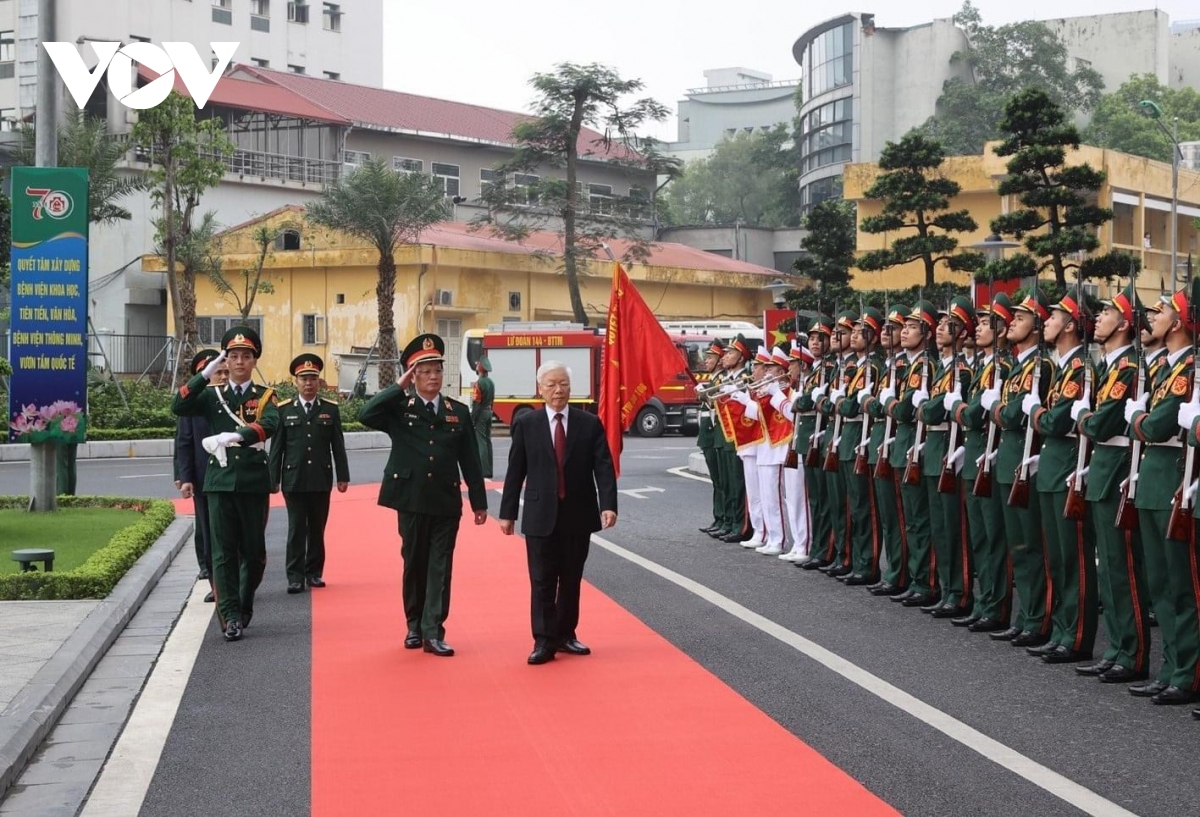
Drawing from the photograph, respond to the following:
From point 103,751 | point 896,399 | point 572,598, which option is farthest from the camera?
point 896,399

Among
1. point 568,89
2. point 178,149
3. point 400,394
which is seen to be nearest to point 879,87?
point 568,89

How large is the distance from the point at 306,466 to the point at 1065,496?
18.8 feet

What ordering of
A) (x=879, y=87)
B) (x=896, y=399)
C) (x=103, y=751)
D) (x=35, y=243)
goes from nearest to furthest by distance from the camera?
(x=103, y=751) < (x=896, y=399) < (x=35, y=243) < (x=879, y=87)

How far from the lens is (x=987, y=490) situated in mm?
10133

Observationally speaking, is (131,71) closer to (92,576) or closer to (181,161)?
(181,161)

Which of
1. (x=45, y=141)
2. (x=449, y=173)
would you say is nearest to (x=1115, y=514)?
(x=45, y=141)

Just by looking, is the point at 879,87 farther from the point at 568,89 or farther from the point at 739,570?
the point at 739,570

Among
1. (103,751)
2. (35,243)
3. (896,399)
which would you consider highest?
(35,243)

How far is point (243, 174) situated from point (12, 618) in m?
41.5

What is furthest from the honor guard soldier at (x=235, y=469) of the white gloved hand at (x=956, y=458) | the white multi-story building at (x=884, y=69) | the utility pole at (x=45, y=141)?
the white multi-story building at (x=884, y=69)

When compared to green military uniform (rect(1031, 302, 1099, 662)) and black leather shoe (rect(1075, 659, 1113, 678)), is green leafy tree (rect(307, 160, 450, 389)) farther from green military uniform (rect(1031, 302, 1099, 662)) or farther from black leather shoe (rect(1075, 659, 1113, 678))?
black leather shoe (rect(1075, 659, 1113, 678))

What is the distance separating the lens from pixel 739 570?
13.5m

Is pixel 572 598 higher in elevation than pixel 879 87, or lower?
lower

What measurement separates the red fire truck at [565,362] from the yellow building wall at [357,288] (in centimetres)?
649
